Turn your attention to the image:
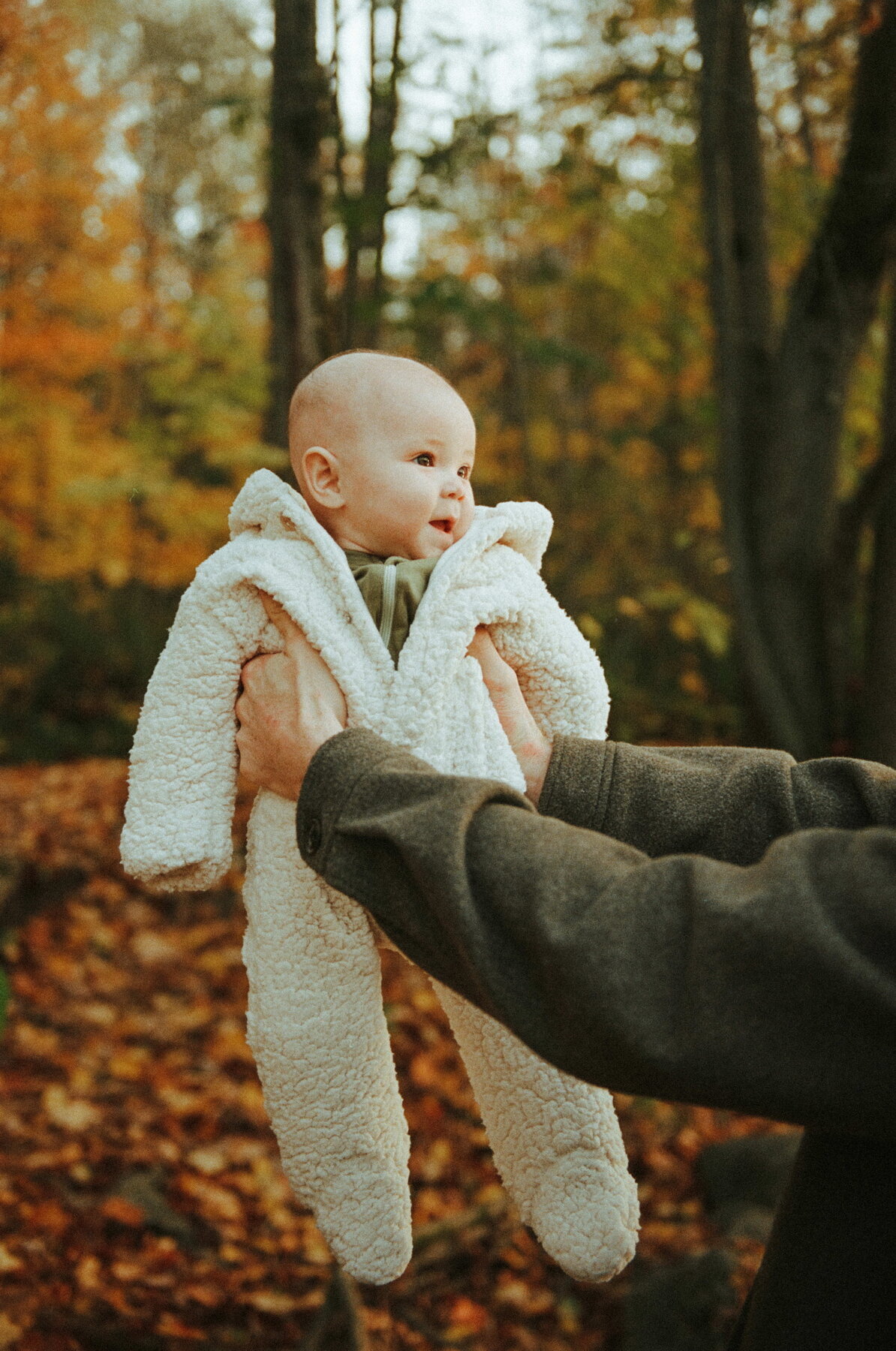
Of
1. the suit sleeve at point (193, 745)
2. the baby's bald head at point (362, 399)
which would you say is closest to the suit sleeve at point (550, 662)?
the baby's bald head at point (362, 399)

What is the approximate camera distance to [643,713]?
559cm

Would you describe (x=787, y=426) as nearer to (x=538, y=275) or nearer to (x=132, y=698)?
(x=538, y=275)

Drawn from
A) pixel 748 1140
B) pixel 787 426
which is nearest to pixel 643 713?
pixel 787 426

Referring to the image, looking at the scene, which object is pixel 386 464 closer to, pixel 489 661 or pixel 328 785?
pixel 489 661

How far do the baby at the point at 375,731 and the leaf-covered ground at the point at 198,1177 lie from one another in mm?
1513

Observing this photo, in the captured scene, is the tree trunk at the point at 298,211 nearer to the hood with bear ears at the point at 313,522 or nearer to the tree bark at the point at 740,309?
the tree bark at the point at 740,309

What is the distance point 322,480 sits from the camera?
60.8 inches

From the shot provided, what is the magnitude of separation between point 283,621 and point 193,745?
0.72 feet

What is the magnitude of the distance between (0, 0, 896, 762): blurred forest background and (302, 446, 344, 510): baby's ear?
155cm

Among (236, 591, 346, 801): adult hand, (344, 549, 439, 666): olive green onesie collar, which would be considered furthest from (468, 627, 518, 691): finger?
(236, 591, 346, 801): adult hand

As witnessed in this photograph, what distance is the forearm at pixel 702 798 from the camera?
1.46 metres

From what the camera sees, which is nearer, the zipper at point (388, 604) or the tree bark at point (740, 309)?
the zipper at point (388, 604)

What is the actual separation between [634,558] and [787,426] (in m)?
4.40

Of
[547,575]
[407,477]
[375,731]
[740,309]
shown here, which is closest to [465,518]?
[407,477]
